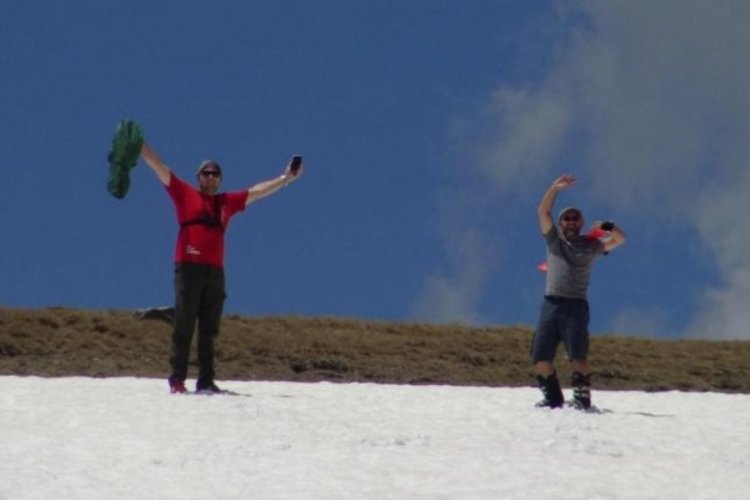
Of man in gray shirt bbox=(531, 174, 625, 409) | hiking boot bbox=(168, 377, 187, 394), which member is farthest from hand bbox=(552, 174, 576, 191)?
hiking boot bbox=(168, 377, 187, 394)

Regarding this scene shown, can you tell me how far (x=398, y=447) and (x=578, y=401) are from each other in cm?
334

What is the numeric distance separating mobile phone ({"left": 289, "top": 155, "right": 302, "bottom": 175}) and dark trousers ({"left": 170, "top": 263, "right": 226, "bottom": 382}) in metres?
1.29

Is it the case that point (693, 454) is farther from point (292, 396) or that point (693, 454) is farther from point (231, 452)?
point (292, 396)

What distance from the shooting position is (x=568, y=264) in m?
13.3

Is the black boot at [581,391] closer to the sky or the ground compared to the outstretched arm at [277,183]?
closer to the ground

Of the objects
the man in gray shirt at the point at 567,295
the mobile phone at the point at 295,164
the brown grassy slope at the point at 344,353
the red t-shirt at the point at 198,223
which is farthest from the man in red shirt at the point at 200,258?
the brown grassy slope at the point at 344,353

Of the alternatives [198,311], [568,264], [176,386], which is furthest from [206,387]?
[568,264]

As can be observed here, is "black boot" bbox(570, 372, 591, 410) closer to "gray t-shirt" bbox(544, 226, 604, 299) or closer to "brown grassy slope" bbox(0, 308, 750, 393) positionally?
"gray t-shirt" bbox(544, 226, 604, 299)

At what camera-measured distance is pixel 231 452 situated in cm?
1044

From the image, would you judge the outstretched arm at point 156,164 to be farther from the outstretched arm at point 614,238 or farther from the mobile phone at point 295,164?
the outstretched arm at point 614,238

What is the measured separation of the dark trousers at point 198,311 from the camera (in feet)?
46.0

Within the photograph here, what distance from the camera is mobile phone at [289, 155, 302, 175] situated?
14.7 metres

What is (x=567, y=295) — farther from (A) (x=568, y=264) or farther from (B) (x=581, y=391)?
(B) (x=581, y=391)

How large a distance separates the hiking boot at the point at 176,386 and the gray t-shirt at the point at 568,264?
11.9ft
